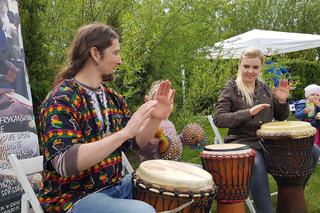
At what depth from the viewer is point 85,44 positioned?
90.0 inches

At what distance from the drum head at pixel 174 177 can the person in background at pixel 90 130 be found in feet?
0.47

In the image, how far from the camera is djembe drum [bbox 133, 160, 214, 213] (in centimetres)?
Answer: 216

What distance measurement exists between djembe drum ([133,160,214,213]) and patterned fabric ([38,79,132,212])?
0.18 metres

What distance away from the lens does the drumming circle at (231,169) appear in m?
2.92

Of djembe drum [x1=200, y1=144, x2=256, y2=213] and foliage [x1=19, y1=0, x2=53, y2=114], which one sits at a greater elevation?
foliage [x1=19, y1=0, x2=53, y2=114]

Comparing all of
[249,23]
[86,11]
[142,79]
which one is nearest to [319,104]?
[142,79]

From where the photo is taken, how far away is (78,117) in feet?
7.02

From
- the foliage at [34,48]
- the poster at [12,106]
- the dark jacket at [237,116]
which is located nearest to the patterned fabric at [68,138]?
the poster at [12,106]

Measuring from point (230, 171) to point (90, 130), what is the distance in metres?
1.17

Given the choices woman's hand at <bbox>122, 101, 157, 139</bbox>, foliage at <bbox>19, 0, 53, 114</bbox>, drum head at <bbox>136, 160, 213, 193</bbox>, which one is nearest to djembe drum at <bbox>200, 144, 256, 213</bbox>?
drum head at <bbox>136, 160, 213, 193</bbox>

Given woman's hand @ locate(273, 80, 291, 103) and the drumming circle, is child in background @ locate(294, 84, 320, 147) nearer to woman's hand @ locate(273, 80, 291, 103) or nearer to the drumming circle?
woman's hand @ locate(273, 80, 291, 103)

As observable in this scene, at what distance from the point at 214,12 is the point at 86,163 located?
328cm

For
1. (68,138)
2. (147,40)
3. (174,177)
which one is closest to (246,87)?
(147,40)

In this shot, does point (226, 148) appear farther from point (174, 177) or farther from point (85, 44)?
point (85, 44)
